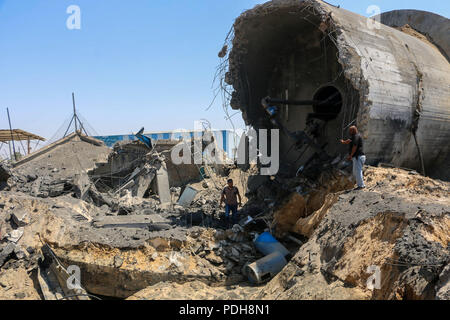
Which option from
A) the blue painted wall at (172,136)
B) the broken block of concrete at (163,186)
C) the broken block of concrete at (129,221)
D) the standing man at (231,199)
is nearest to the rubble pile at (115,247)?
the broken block of concrete at (129,221)

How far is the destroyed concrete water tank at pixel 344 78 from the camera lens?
6.09 m

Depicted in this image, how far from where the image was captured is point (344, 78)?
7723 millimetres

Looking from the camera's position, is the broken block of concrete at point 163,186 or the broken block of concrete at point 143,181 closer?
the broken block of concrete at point 163,186

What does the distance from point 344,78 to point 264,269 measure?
518cm

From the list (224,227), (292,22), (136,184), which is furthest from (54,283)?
(292,22)

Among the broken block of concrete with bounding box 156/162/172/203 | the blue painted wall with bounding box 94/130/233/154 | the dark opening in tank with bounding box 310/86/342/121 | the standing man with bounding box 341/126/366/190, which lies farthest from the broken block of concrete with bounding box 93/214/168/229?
the blue painted wall with bounding box 94/130/233/154

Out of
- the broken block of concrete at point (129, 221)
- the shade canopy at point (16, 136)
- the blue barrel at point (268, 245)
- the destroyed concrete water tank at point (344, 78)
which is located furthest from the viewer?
the shade canopy at point (16, 136)

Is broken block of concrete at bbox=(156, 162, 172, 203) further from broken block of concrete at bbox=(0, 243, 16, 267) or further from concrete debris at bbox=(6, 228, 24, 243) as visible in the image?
broken block of concrete at bbox=(0, 243, 16, 267)

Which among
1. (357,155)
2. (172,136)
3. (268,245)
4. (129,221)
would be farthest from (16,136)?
(357,155)

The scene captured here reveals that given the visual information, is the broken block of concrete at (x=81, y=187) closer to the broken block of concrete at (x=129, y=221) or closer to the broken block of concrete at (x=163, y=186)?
the broken block of concrete at (x=163, y=186)

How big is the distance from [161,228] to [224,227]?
1.53 meters

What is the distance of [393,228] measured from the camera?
3822 millimetres

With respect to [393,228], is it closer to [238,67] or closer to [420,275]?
[420,275]

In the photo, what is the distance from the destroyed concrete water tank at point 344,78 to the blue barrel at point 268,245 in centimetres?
256
